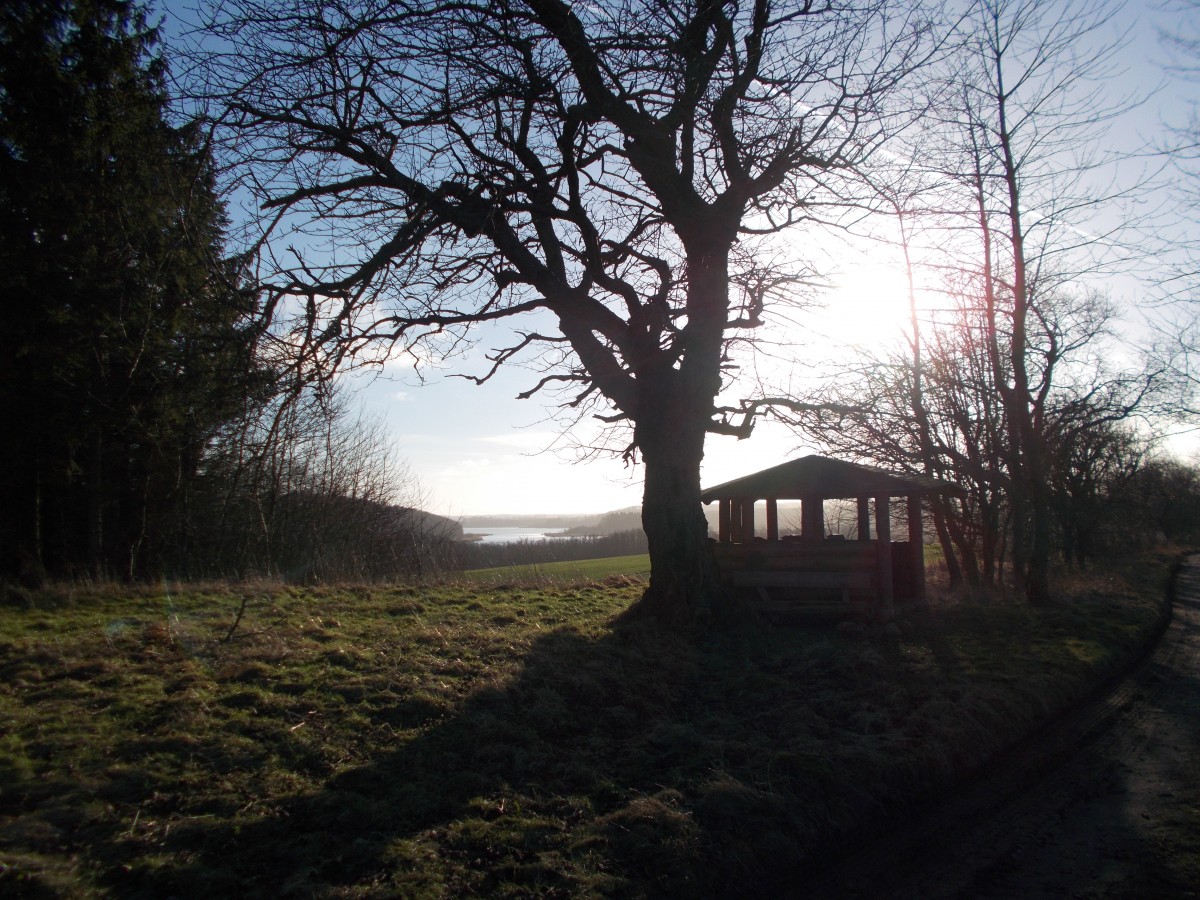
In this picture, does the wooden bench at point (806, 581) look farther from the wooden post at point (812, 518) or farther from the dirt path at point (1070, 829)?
the dirt path at point (1070, 829)

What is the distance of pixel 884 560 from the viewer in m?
11.4

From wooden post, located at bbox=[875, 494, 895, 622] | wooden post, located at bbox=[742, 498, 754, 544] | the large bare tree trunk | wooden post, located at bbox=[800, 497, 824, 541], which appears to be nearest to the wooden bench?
wooden post, located at bbox=[875, 494, 895, 622]

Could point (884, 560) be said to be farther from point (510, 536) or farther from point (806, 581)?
point (510, 536)

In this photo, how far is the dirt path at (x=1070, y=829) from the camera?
4234 mm

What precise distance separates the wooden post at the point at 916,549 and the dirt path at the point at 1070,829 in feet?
18.1

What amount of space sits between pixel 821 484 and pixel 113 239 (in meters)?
9.71

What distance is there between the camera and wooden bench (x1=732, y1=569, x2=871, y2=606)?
11.4m

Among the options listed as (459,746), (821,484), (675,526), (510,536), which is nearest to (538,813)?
(459,746)

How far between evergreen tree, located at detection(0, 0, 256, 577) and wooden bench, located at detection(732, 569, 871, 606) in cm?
773

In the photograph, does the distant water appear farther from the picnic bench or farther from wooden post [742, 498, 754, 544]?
the picnic bench

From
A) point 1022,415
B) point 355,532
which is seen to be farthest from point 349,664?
point 355,532

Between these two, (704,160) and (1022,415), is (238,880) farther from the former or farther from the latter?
(1022,415)

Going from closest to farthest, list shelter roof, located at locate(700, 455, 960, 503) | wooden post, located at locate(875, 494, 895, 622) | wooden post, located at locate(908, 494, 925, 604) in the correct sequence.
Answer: wooden post, located at locate(875, 494, 895, 622)
shelter roof, located at locate(700, 455, 960, 503)
wooden post, located at locate(908, 494, 925, 604)

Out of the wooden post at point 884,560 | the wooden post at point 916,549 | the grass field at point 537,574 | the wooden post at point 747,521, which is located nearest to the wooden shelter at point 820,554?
the wooden post at point 884,560
